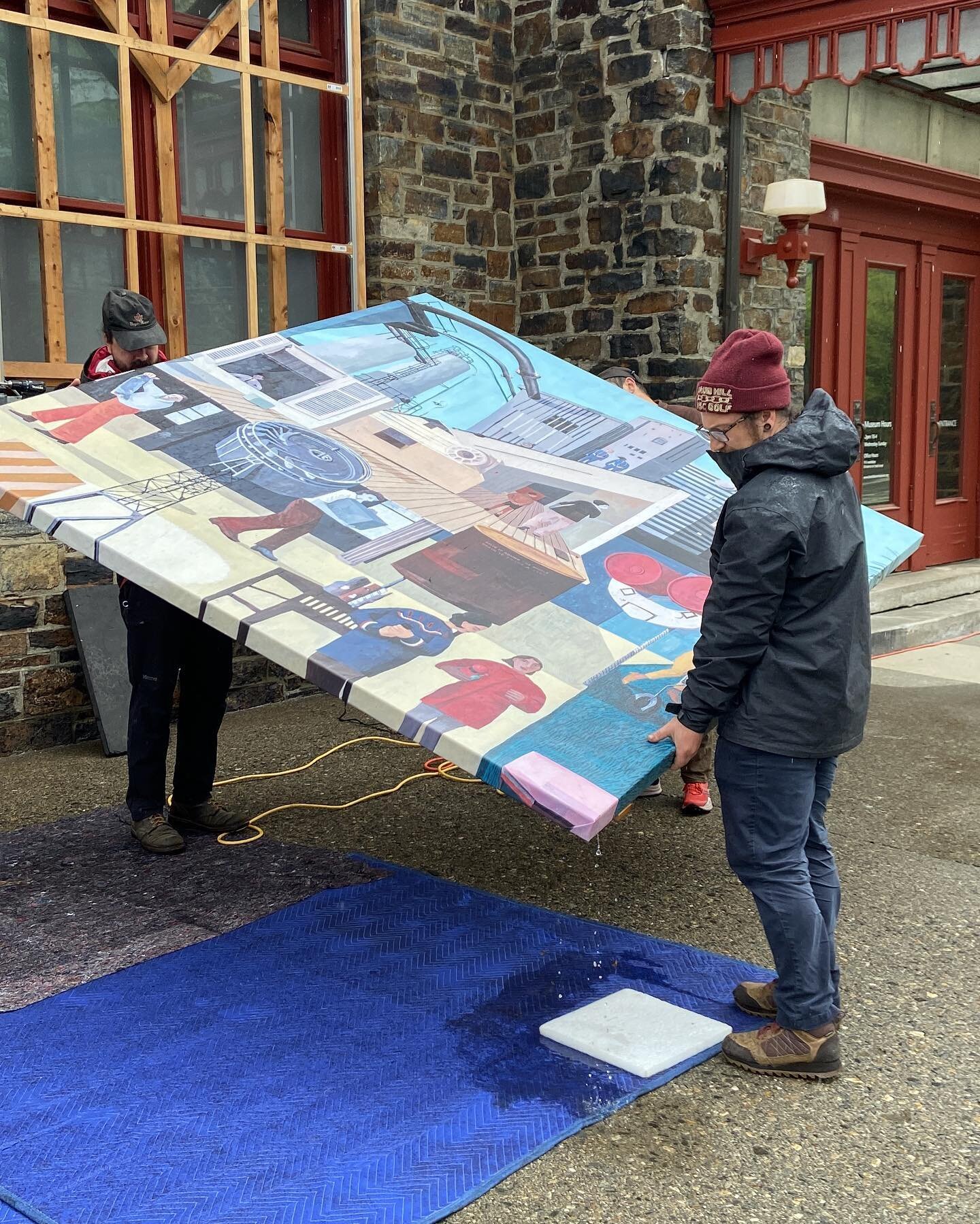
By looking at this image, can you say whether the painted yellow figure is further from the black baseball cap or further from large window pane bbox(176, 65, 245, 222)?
large window pane bbox(176, 65, 245, 222)

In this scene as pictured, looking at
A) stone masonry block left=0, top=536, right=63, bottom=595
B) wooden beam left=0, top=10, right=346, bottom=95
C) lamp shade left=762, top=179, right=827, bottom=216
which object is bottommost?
stone masonry block left=0, top=536, right=63, bottom=595

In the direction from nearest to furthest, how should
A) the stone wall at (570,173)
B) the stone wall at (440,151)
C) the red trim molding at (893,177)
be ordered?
the stone wall at (440,151)
the stone wall at (570,173)
the red trim molding at (893,177)

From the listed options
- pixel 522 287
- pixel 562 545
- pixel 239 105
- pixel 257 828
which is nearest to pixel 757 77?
pixel 522 287

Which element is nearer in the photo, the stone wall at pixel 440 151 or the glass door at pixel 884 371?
the stone wall at pixel 440 151

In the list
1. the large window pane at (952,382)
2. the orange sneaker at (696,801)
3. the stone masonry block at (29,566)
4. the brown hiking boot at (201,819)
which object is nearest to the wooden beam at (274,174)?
the stone masonry block at (29,566)

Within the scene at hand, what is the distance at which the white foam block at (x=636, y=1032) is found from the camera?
3.13 meters

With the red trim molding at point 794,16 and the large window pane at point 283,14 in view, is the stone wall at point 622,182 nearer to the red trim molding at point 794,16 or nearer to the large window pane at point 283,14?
the red trim molding at point 794,16

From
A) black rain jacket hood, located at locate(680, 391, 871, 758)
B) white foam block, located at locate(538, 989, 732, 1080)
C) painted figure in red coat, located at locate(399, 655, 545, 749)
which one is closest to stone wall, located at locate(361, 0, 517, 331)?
painted figure in red coat, located at locate(399, 655, 545, 749)

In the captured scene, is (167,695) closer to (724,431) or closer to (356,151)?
(724,431)

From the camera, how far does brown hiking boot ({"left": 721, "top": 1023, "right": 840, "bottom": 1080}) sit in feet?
10.1

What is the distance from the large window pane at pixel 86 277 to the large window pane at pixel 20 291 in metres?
0.14

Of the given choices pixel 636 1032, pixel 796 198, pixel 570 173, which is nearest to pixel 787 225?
pixel 796 198

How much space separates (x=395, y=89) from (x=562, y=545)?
4.48 meters

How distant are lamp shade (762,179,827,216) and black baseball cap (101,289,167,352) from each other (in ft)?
15.0
